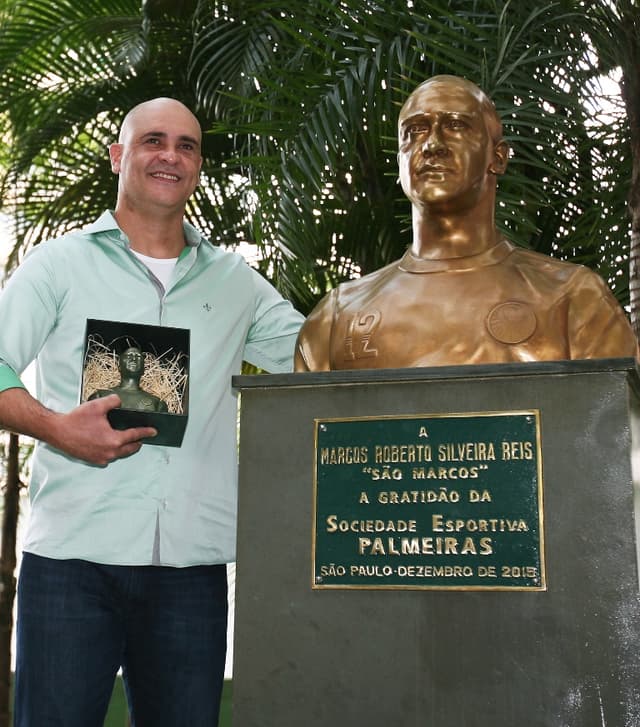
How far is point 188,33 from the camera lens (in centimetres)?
835

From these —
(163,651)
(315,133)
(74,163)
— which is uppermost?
(74,163)

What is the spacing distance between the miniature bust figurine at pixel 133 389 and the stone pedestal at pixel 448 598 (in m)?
0.23

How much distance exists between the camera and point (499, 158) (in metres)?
3.44

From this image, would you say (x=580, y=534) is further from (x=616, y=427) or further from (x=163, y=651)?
(x=163, y=651)

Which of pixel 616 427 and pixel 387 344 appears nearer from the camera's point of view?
pixel 616 427

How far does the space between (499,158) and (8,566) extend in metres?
6.10

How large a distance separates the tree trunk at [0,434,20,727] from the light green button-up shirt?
4.91m

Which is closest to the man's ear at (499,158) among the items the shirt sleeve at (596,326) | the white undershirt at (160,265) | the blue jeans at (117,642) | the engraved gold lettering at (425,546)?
the shirt sleeve at (596,326)

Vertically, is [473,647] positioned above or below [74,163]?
below

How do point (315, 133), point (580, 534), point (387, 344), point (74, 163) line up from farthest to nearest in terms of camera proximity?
point (74, 163)
point (315, 133)
point (387, 344)
point (580, 534)

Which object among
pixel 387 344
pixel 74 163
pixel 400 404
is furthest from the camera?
pixel 74 163

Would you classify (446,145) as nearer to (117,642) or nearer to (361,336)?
(361,336)

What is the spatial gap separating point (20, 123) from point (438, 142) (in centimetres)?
585

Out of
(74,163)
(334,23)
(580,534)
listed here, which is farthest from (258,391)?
(74,163)
